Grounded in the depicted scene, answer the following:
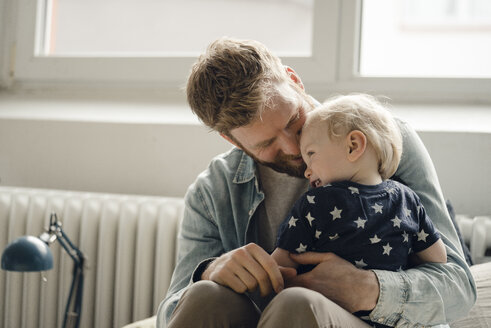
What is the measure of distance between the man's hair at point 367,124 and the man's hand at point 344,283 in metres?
0.26

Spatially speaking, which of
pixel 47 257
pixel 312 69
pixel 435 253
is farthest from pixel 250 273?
pixel 312 69

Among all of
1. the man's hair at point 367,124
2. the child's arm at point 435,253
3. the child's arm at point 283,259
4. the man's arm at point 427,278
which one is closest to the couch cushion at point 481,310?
the man's arm at point 427,278

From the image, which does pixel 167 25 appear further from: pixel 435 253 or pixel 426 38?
pixel 435 253

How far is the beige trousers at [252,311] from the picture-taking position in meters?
0.99

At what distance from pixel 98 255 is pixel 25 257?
0.49 m

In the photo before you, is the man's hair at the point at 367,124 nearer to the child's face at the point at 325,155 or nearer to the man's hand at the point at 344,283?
the child's face at the point at 325,155

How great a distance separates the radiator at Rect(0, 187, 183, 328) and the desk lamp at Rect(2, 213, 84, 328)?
7 cm

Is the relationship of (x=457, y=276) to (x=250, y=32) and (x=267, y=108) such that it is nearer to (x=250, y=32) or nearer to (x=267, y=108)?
(x=267, y=108)

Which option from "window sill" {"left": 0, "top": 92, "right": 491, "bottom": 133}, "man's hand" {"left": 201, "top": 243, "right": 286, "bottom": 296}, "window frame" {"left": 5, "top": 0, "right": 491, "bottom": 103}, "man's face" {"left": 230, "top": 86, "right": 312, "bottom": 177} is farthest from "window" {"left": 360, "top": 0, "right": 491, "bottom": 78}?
"man's hand" {"left": 201, "top": 243, "right": 286, "bottom": 296}

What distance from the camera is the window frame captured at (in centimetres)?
240

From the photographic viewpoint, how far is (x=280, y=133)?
1406 millimetres

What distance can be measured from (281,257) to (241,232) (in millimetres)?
343

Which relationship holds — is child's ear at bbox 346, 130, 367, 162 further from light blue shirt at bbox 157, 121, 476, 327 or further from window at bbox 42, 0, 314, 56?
window at bbox 42, 0, 314, 56

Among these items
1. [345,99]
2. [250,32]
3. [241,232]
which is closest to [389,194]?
[345,99]
